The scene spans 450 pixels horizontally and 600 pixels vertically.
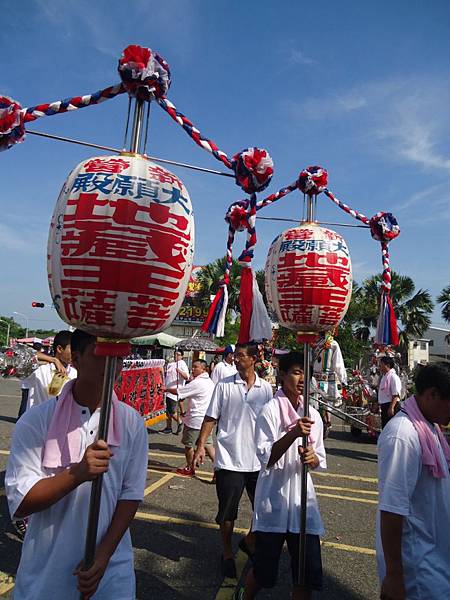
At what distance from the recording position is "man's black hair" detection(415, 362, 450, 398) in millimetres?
2408

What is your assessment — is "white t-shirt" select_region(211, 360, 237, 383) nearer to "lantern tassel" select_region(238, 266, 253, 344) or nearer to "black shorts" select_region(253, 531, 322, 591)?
"lantern tassel" select_region(238, 266, 253, 344)

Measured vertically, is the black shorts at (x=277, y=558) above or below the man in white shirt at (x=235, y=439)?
below

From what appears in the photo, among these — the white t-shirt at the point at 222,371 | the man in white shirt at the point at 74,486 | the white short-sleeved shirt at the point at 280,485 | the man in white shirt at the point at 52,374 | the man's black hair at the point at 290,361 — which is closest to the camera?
the man in white shirt at the point at 74,486

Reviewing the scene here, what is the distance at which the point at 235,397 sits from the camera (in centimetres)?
440

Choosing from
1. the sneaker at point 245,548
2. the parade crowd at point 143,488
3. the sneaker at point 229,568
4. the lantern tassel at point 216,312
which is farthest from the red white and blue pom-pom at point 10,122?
the sneaker at point 245,548

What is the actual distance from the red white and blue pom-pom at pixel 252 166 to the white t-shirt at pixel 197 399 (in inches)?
187

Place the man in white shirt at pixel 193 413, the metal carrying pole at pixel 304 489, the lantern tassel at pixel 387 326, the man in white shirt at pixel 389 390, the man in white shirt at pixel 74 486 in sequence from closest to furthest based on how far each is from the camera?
the man in white shirt at pixel 74 486 < the metal carrying pole at pixel 304 489 < the lantern tassel at pixel 387 326 < the man in white shirt at pixel 193 413 < the man in white shirt at pixel 389 390

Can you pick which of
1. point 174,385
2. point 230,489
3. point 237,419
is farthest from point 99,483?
point 174,385

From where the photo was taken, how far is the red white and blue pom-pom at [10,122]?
7.40ft

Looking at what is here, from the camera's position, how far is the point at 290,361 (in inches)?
140

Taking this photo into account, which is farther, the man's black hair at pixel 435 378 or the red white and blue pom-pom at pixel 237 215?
the red white and blue pom-pom at pixel 237 215

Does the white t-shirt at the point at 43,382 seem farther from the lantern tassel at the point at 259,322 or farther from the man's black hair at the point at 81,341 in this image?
the man's black hair at the point at 81,341

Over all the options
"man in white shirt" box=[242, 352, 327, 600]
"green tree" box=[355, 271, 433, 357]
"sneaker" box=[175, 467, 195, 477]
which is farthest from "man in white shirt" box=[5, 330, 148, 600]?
"green tree" box=[355, 271, 433, 357]

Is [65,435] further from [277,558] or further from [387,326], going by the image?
[387,326]
